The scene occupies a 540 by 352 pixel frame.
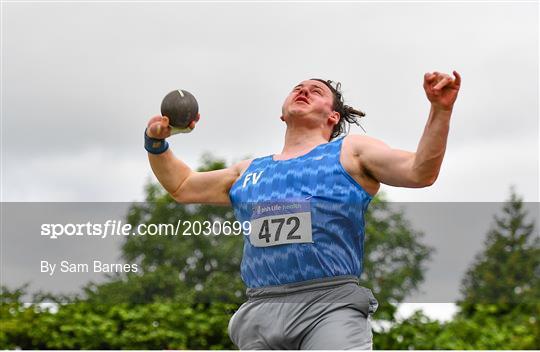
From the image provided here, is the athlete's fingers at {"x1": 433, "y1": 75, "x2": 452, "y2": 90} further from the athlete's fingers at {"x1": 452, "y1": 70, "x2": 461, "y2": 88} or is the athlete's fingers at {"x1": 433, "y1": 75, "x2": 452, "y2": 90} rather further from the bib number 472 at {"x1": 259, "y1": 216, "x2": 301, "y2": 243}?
the bib number 472 at {"x1": 259, "y1": 216, "x2": 301, "y2": 243}

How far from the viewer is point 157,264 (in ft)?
49.5

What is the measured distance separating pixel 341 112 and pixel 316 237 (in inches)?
40.0

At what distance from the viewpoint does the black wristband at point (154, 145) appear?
16.7 feet

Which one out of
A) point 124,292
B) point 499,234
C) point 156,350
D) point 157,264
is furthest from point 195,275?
point 499,234

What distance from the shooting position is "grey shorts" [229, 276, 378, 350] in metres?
4.29

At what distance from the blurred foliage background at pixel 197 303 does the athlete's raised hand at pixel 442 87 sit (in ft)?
26.4

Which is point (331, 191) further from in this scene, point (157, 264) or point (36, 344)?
point (157, 264)

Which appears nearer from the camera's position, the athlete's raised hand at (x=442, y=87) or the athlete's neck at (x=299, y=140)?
the athlete's raised hand at (x=442, y=87)

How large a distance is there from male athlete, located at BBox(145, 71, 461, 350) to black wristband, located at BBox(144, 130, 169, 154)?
1.94 ft

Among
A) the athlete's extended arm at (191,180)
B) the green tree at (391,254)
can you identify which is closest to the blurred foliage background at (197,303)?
the green tree at (391,254)

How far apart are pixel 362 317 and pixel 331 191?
603mm

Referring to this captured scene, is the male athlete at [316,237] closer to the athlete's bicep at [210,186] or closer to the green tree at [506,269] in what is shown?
the athlete's bicep at [210,186]

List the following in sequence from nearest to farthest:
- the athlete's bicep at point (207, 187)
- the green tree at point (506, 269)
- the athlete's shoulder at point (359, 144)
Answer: the athlete's shoulder at point (359, 144) → the athlete's bicep at point (207, 187) → the green tree at point (506, 269)

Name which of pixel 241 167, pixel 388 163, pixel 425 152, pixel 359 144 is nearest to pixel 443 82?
pixel 425 152
